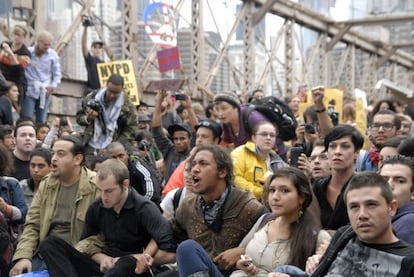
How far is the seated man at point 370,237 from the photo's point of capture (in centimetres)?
317

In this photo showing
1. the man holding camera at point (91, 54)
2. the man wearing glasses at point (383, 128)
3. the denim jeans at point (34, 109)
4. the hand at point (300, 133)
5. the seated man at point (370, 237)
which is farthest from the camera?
the man holding camera at point (91, 54)

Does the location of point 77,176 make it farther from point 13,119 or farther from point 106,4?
point 106,4

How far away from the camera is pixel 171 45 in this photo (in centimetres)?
1045

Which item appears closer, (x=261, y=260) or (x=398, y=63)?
(x=261, y=260)

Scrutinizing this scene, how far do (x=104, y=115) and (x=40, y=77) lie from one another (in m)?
2.34

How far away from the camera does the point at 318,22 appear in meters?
17.2

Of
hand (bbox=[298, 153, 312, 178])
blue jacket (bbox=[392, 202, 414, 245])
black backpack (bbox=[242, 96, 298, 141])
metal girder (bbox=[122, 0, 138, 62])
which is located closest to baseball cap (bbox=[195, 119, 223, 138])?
black backpack (bbox=[242, 96, 298, 141])

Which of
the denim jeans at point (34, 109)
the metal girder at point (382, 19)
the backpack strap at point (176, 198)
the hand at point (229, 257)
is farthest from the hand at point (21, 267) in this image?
the metal girder at point (382, 19)

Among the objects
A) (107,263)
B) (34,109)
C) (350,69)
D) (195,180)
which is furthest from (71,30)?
(350,69)

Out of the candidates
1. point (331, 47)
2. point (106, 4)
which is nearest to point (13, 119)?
point (106, 4)

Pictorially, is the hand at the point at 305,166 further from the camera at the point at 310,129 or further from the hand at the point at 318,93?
the camera at the point at 310,129

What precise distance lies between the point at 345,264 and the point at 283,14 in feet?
41.6

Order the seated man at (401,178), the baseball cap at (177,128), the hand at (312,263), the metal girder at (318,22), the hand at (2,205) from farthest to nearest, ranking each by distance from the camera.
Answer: the metal girder at (318,22), the baseball cap at (177,128), the hand at (2,205), the seated man at (401,178), the hand at (312,263)

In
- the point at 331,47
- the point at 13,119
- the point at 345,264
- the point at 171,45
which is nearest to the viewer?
the point at 345,264
